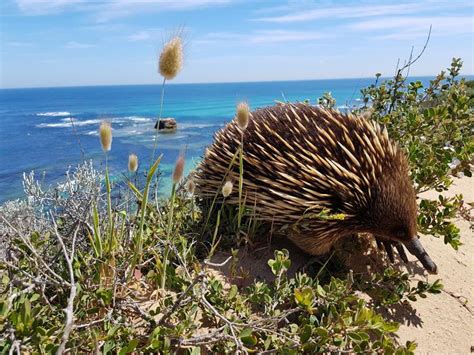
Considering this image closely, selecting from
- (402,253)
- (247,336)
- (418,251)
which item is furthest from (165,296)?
(402,253)

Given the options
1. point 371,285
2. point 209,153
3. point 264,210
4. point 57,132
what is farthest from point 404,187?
point 57,132

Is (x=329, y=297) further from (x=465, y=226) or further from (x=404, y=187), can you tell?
(x=465, y=226)

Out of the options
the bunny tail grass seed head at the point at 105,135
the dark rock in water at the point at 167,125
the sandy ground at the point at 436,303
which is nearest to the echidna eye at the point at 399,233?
the sandy ground at the point at 436,303

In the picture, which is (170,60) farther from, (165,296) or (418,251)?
(418,251)

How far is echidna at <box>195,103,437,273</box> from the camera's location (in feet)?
9.71

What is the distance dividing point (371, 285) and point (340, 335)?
0.75 meters

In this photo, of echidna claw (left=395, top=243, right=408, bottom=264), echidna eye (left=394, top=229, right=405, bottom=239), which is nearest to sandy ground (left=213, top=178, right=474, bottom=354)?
echidna claw (left=395, top=243, right=408, bottom=264)

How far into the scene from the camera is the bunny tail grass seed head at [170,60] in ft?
6.29

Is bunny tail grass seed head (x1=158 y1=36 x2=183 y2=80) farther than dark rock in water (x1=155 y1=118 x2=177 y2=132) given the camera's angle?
No

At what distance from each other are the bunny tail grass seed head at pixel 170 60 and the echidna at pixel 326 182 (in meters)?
1.04

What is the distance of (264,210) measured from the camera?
3178 mm

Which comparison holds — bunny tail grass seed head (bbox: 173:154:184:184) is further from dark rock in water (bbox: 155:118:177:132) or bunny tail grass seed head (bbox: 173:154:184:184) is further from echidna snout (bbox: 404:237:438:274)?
dark rock in water (bbox: 155:118:177:132)

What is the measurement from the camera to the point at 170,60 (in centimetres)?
193

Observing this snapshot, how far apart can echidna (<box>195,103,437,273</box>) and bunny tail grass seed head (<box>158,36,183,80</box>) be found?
1.04 meters
